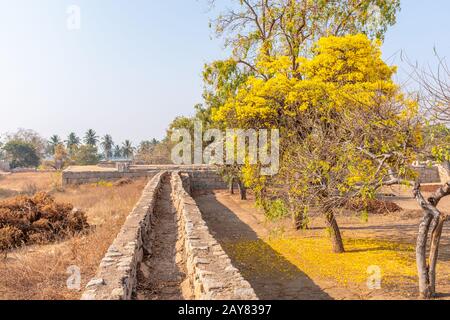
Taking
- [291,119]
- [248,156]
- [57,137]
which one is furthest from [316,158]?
[57,137]

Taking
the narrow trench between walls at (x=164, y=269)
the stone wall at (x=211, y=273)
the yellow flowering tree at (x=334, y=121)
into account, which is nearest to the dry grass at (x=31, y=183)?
the narrow trench between walls at (x=164, y=269)

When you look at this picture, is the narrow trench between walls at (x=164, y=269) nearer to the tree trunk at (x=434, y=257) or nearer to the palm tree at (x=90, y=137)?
the tree trunk at (x=434, y=257)

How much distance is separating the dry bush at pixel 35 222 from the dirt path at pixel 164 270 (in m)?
2.75

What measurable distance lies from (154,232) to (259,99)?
15.7ft

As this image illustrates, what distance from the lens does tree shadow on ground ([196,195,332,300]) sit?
7.34 meters

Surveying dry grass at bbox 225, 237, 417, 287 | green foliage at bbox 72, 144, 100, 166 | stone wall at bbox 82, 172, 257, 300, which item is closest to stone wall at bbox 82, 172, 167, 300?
stone wall at bbox 82, 172, 257, 300

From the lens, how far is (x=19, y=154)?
225 feet

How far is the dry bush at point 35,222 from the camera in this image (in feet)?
35.0

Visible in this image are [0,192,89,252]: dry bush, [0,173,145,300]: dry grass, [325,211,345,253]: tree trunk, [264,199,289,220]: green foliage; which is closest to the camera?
[0,173,145,300]: dry grass

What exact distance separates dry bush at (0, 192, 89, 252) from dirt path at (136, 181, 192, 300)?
2.75m

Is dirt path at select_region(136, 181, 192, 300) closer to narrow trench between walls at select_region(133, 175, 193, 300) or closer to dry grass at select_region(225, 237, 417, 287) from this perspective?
narrow trench between walls at select_region(133, 175, 193, 300)

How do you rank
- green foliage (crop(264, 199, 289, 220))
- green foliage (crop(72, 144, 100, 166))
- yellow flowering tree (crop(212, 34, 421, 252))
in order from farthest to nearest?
green foliage (crop(72, 144, 100, 166)) → green foliage (crop(264, 199, 289, 220)) → yellow flowering tree (crop(212, 34, 421, 252))
